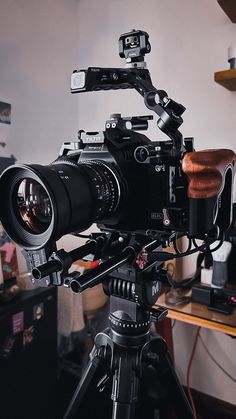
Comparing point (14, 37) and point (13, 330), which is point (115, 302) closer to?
point (13, 330)

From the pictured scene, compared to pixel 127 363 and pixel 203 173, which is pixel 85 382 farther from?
pixel 203 173

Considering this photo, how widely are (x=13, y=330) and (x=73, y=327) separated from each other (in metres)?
0.37

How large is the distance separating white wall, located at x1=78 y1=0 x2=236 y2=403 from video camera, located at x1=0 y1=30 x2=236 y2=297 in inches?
28.8

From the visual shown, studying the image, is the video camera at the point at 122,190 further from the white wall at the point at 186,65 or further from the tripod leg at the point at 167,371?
the white wall at the point at 186,65

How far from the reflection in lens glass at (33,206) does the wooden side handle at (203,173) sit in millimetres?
255

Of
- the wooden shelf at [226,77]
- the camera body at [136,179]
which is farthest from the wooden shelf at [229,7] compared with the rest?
the camera body at [136,179]

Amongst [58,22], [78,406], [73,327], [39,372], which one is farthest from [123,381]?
[58,22]

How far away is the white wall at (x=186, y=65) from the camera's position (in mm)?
1286

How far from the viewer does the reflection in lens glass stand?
55 centimetres

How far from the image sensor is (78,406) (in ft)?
2.35

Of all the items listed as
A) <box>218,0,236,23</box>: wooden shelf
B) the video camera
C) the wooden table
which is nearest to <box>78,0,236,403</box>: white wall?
<box>218,0,236,23</box>: wooden shelf

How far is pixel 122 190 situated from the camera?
0.61 metres

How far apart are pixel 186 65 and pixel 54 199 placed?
1.14 meters

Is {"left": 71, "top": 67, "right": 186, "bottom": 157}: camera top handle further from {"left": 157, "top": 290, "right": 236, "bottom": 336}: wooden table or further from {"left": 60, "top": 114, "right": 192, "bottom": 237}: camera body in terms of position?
{"left": 157, "top": 290, "right": 236, "bottom": 336}: wooden table
